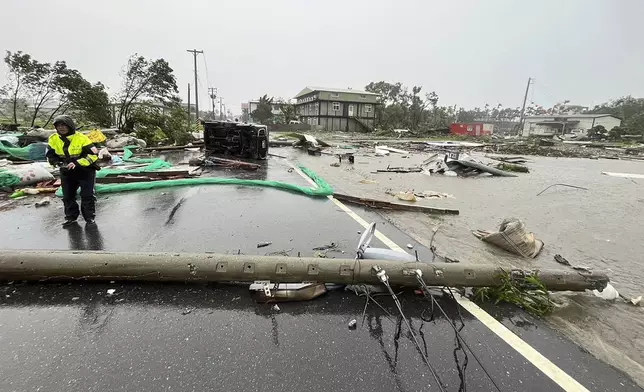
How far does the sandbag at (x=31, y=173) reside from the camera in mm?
6480

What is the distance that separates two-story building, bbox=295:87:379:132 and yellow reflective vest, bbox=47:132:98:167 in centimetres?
5221

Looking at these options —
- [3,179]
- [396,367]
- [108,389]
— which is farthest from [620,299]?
[3,179]

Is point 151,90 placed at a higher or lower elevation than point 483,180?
higher

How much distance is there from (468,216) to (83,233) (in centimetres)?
685

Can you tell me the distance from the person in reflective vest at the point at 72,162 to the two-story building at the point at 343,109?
52196 mm

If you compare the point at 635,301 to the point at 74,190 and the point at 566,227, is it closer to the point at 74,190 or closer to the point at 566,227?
the point at 566,227

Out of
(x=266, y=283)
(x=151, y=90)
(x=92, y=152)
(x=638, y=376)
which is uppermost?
→ (x=151, y=90)

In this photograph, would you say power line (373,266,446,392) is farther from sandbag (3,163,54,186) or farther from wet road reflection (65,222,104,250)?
sandbag (3,163,54,186)

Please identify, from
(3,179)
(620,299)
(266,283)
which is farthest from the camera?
(3,179)

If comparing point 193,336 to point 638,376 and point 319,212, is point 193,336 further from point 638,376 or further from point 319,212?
point 319,212

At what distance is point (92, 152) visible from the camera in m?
4.46

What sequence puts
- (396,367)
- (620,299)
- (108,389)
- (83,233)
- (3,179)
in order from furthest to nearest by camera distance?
1. (3,179)
2. (83,233)
3. (620,299)
4. (396,367)
5. (108,389)

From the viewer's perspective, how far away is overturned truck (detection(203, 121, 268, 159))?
12758 mm

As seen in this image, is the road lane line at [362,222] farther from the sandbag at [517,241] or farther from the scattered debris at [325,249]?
the sandbag at [517,241]
